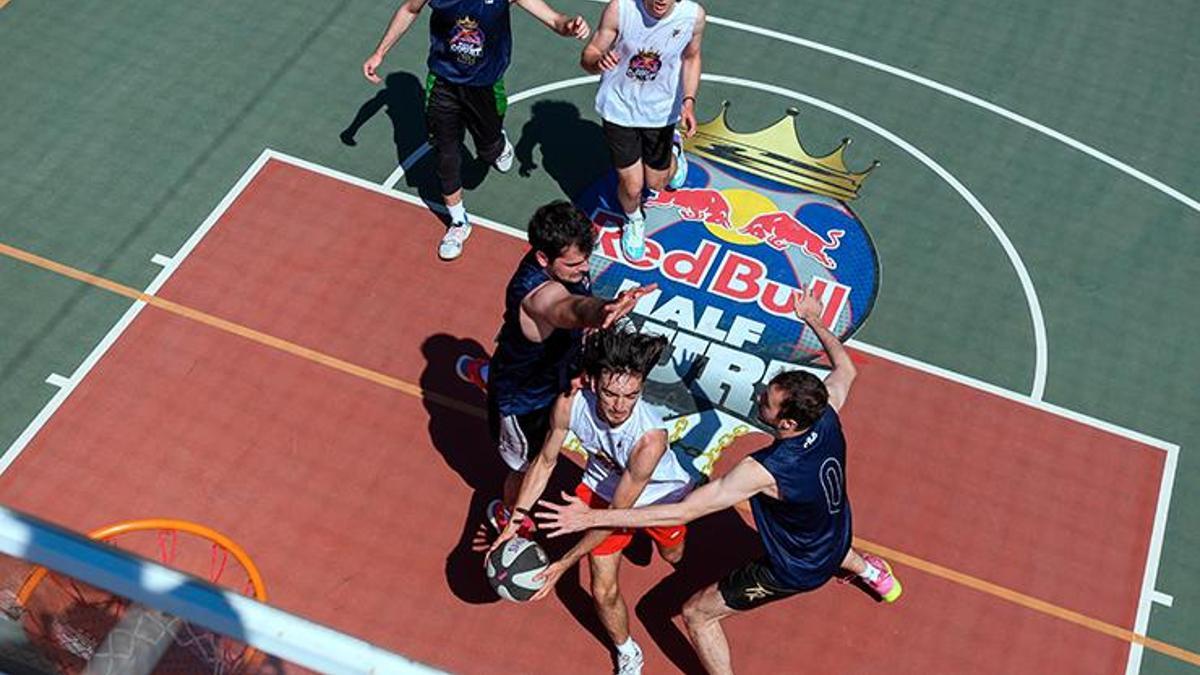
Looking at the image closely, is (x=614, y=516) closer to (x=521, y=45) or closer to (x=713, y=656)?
(x=713, y=656)

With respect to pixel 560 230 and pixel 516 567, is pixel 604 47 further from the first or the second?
pixel 516 567

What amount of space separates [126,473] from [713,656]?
4654 mm

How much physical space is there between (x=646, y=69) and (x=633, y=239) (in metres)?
1.68

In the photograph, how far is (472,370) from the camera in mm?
10000

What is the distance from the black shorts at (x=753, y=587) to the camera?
7.73 metres

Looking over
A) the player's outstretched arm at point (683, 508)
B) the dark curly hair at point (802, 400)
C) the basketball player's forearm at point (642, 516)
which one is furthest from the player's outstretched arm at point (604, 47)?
the basketball player's forearm at point (642, 516)

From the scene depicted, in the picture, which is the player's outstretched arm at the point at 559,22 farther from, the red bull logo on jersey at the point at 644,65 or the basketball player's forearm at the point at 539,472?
the basketball player's forearm at the point at 539,472

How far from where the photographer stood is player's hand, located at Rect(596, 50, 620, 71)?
972 centimetres

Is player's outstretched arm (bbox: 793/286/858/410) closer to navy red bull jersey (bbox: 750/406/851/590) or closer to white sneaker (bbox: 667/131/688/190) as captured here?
navy red bull jersey (bbox: 750/406/851/590)

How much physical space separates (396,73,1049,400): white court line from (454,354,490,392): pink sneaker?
2.26 meters

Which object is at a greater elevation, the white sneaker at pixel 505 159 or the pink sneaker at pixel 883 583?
the white sneaker at pixel 505 159

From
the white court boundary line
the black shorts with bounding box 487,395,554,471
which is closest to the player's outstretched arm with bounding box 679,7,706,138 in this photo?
the white court boundary line

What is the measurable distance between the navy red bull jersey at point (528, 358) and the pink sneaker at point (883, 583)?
266 cm

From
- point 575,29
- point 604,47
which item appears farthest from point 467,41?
point 604,47
